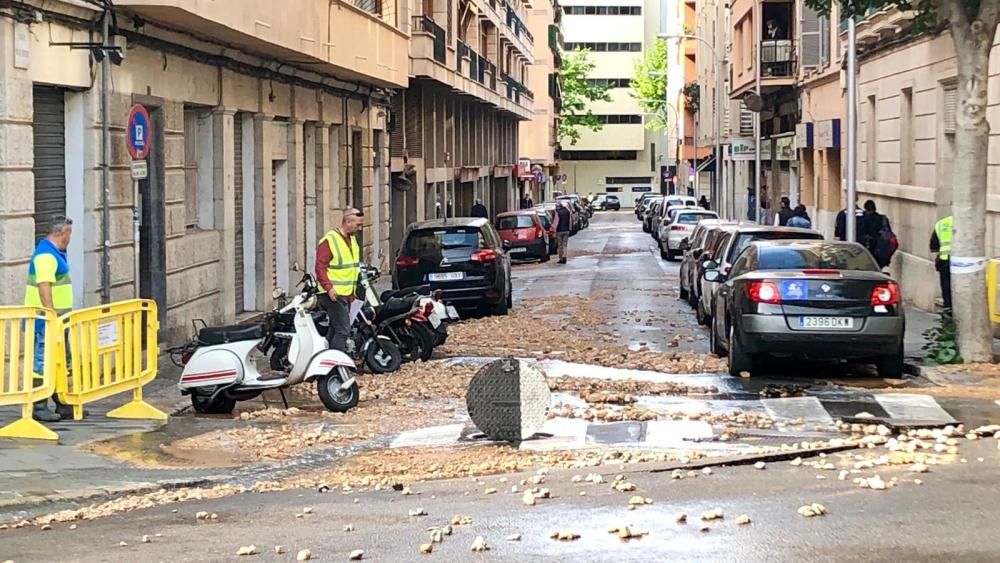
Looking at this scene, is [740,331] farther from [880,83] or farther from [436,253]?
[880,83]

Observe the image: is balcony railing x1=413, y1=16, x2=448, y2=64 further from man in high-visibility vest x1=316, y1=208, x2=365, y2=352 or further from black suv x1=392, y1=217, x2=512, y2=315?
man in high-visibility vest x1=316, y1=208, x2=365, y2=352

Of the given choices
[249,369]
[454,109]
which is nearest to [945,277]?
[249,369]

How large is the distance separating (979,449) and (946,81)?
45.4ft

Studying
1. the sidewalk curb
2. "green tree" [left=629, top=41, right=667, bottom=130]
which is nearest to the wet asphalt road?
the sidewalk curb

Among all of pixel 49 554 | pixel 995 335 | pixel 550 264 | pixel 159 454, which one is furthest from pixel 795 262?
pixel 550 264

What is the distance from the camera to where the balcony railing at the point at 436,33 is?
109 feet

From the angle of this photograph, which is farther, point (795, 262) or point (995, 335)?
point (995, 335)

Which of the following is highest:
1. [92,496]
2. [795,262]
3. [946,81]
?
[946,81]

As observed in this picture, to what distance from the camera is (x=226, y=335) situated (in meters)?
12.6

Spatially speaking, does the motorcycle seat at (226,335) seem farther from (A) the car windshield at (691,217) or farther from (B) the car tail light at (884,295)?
(A) the car windshield at (691,217)

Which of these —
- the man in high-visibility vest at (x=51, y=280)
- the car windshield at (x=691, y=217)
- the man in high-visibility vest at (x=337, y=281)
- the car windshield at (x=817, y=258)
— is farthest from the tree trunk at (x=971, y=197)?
the car windshield at (x=691, y=217)

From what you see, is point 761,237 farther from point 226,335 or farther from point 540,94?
point 540,94

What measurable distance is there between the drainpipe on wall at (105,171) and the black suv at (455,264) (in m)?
7.26

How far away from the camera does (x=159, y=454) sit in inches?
414
